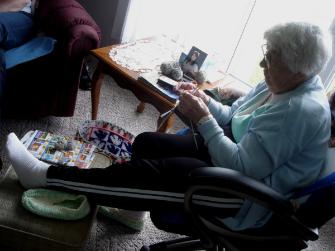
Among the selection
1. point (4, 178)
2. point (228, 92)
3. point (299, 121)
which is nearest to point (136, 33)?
point (228, 92)

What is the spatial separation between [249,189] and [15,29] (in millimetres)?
1457

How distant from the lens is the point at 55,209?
3.58ft

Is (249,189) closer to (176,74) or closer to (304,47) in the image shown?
(304,47)

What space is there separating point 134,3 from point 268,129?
5.89 ft

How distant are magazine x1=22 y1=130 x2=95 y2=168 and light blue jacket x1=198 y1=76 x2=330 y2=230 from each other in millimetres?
550

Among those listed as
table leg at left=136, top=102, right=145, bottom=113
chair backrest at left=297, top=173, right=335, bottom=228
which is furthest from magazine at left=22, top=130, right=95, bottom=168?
table leg at left=136, top=102, right=145, bottom=113

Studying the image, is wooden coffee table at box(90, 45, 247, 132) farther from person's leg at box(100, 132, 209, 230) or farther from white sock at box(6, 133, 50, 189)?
white sock at box(6, 133, 50, 189)

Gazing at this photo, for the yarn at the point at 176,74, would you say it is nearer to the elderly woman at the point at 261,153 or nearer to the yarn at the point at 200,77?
the yarn at the point at 200,77

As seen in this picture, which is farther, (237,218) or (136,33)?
(136,33)

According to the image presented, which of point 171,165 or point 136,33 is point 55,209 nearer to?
point 171,165

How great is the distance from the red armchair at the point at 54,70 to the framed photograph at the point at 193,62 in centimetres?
47

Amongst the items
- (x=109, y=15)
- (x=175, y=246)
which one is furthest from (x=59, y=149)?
(x=109, y=15)

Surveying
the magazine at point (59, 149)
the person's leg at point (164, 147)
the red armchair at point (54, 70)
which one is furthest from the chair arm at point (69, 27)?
the person's leg at point (164, 147)

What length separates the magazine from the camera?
129 cm
